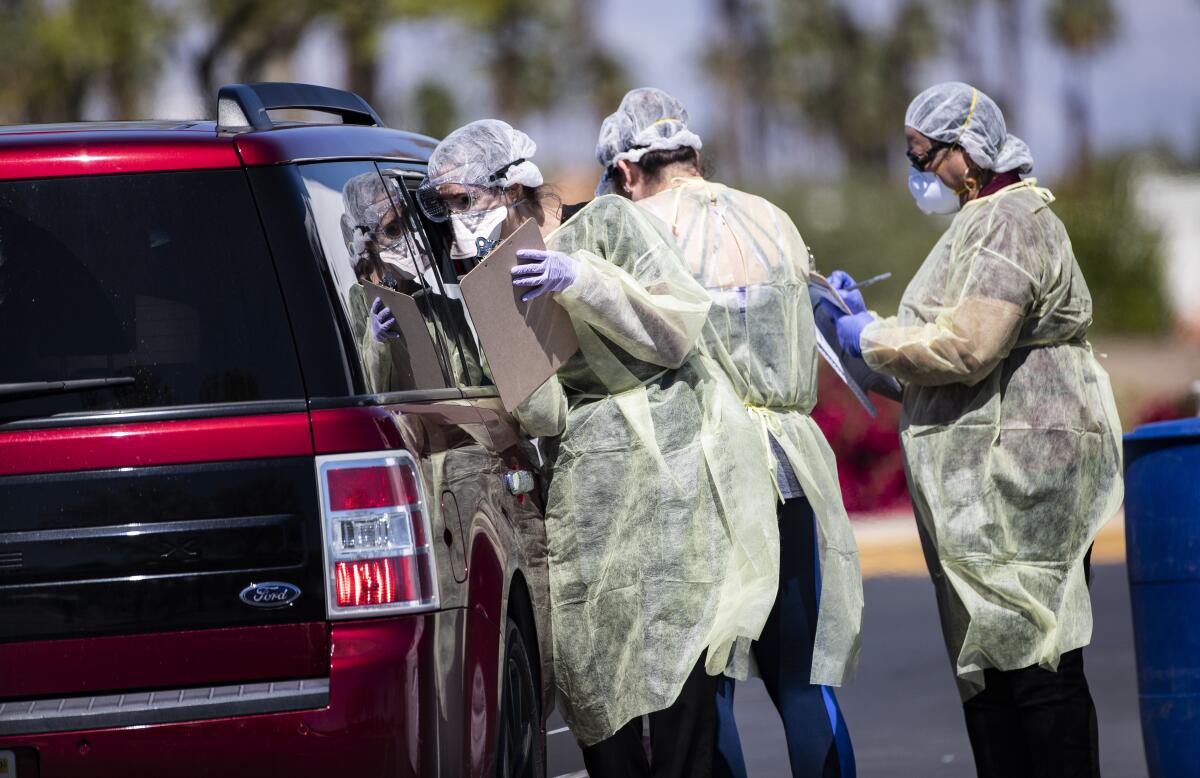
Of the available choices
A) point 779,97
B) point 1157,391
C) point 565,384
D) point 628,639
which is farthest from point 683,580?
point 779,97

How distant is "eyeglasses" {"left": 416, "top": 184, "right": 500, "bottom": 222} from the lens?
4.41 metres

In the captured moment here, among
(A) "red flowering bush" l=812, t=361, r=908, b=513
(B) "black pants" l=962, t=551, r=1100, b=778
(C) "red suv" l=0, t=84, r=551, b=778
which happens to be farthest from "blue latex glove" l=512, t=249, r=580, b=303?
(A) "red flowering bush" l=812, t=361, r=908, b=513

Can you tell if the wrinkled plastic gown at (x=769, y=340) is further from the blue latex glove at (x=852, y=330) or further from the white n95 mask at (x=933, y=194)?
the white n95 mask at (x=933, y=194)

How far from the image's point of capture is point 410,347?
4.03 m

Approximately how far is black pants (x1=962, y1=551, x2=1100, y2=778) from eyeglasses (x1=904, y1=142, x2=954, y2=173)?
1196 millimetres

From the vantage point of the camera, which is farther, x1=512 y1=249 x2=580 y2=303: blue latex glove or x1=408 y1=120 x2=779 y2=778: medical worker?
x1=408 y1=120 x2=779 y2=778: medical worker

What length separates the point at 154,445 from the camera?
3592 mm

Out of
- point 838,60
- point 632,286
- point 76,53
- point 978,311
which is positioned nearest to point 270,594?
point 632,286

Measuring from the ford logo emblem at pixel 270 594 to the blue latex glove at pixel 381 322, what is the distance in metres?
0.57

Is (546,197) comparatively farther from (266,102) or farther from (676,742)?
(676,742)

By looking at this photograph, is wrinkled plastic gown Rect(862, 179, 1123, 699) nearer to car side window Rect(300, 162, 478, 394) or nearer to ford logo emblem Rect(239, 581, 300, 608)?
car side window Rect(300, 162, 478, 394)

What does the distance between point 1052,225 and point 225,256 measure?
2.37 m

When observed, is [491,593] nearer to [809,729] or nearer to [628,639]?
[628,639]

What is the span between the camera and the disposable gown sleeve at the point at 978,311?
15.8 feet
